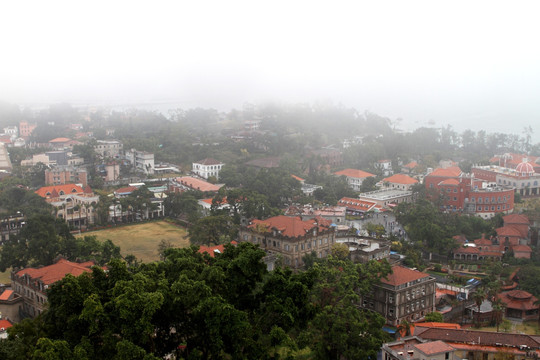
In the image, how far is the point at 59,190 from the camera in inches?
1608

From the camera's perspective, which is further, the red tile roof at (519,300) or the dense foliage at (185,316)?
the red tile roof at (519,300)

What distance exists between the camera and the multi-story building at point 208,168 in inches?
2072

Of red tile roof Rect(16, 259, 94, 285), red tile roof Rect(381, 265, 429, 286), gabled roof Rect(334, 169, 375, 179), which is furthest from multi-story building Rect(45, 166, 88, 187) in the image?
red tile roof Rect(381, 265, 429, 286)

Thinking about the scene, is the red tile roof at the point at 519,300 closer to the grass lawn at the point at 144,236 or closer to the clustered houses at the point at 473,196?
the clustered houses at the point at 473,196

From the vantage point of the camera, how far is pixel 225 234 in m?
30.5

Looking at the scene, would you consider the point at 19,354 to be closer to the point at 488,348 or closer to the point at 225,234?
the point at 488,348

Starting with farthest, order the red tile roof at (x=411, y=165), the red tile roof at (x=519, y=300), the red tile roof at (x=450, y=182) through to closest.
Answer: the red tile roof at (x=411, y=165)
the red tile roof at (x=450, y=182)
the red tile roof at (x=519, y=300)

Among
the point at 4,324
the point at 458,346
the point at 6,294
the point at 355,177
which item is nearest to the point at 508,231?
the point at 458,346

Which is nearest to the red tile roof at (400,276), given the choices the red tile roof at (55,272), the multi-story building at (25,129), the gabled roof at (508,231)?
the gabled roof at (508,231)

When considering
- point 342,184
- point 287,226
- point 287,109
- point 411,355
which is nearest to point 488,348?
point 411,355

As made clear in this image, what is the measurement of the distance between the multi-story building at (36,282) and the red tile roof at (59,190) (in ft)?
55.8

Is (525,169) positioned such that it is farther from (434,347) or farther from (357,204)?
(434,347)

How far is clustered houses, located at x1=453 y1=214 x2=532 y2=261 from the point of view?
3166 centimetres

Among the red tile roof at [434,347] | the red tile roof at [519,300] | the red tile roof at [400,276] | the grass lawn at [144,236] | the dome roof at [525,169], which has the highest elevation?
the dome roof at [525,169]
